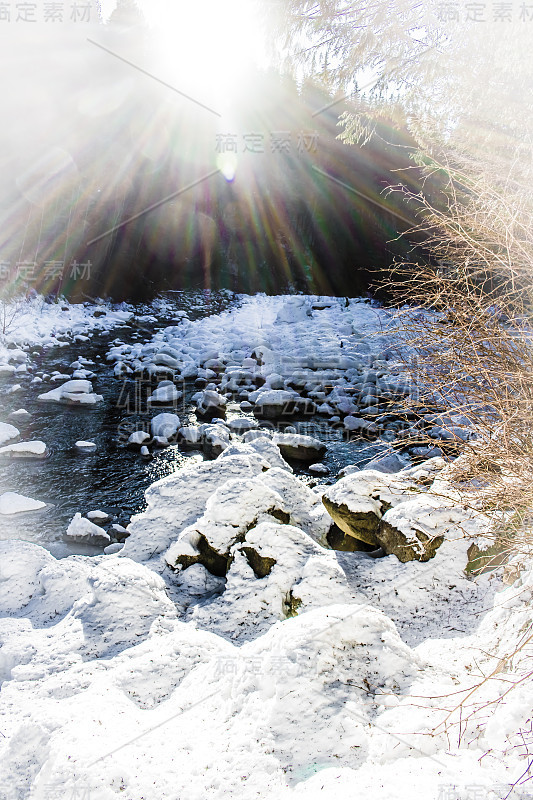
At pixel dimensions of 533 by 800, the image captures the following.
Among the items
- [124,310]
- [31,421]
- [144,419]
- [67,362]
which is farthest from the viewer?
[124,310]

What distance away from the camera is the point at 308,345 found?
393 inches

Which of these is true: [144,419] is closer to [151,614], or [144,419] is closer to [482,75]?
[151,614]

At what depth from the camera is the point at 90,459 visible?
512 centimetres

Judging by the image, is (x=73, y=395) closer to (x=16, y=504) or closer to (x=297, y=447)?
(x=16, y=504)

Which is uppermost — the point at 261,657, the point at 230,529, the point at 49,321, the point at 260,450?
the point at 261,657

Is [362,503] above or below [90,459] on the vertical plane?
above

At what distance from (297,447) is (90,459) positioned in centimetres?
258

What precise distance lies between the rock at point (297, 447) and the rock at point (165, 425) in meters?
1.43

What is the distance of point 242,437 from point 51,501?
2512mm

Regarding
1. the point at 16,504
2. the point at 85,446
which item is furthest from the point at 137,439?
the point at 16,504

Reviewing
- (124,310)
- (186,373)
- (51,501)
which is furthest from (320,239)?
(51,501)

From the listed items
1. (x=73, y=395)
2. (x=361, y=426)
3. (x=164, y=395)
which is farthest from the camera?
(x=164, y=395)

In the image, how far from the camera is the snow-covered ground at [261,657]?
4.74 feet

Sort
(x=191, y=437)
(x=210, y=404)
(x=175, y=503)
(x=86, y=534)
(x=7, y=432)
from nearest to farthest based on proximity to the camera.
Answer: (x=175, y=503) → (x=86, y=534) → (x=7, y=432) → (x=191, y=437) → (x=210, y=404)
